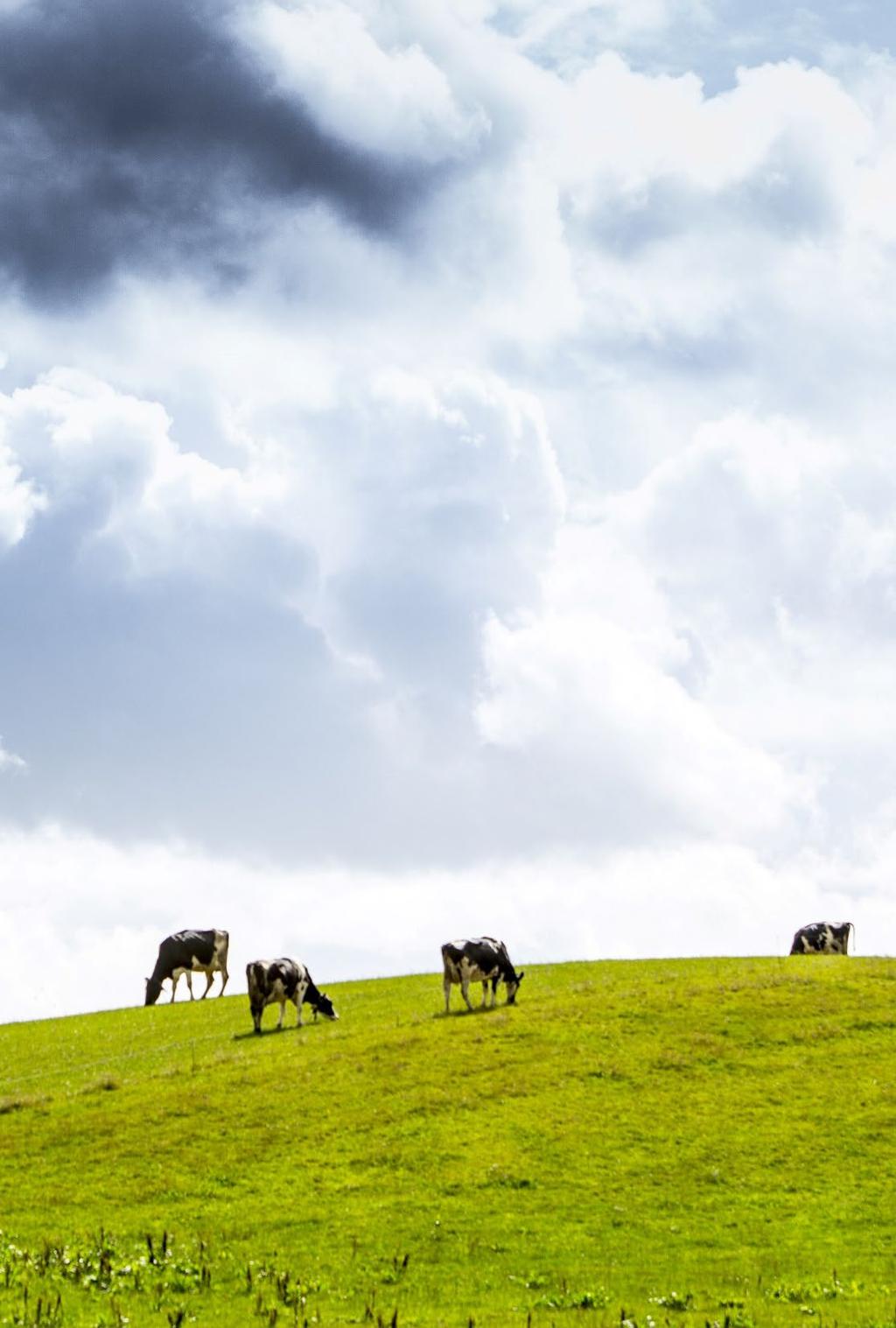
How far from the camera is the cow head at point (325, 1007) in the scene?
162 ft

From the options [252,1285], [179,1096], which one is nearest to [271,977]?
[179,1096]

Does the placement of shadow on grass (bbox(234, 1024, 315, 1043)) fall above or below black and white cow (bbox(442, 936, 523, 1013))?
below

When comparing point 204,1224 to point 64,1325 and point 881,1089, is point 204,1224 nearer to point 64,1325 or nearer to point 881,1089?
point 64,1325

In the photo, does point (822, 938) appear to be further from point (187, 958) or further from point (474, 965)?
point (187, 958)

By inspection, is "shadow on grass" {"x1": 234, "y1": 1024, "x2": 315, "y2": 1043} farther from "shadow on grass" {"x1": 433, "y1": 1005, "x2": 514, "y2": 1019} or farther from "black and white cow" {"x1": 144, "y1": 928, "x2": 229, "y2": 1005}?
"black and white cow" {"x1": 144, "y1": 928, "x2": 229, "y2": 1005}

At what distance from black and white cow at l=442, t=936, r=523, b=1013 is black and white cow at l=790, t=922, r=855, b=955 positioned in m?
28.0

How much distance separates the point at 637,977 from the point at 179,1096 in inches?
820

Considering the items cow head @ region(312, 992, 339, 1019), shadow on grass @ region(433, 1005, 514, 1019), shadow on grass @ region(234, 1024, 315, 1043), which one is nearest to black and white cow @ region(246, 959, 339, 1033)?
shadow on grass @ region(234, 1024, 315, 1043)

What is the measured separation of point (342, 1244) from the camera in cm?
2472

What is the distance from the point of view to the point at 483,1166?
1161 inches

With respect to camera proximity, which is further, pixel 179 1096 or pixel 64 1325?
pixel 179 1096

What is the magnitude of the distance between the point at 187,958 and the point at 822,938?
33954 millimetres

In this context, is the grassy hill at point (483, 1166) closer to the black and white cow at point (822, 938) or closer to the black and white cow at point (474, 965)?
the black and white cow at point (474, 965)

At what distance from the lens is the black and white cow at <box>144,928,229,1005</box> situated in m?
62.1
